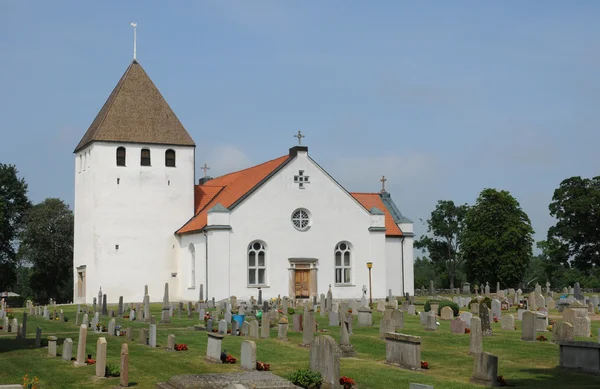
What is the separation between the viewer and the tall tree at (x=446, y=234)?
4031 inches

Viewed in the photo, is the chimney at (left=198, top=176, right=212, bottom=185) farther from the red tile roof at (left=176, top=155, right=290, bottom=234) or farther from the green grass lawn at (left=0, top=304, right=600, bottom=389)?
the green grass lawn at (left=0, top=304, right=600, bottom=389)

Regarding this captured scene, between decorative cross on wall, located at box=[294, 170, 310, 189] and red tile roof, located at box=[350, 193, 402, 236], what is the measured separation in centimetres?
753

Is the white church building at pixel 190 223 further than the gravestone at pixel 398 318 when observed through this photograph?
Yes

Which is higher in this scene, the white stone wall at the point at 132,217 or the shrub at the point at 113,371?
the white stone wall at the point at 132,217

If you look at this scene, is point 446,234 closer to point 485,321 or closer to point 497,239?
point 497,239

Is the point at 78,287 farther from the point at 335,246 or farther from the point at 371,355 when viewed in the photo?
the point at 371,355

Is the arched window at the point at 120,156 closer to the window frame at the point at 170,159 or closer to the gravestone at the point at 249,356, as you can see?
the window frame at the point at 170,159

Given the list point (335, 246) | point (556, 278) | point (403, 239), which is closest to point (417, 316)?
point (335, 246)

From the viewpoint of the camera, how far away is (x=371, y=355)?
79.6ft

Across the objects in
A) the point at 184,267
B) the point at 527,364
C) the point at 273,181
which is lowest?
the point at 527,364

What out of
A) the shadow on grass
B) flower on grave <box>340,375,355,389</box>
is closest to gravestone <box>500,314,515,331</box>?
the shadow on grass

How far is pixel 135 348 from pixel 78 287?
31475 mm

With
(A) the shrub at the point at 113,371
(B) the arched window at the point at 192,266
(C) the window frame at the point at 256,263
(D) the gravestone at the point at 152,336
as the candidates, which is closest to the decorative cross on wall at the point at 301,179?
(C) the window frame at the point at 256,263

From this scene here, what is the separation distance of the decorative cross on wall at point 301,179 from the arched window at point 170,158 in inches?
346
